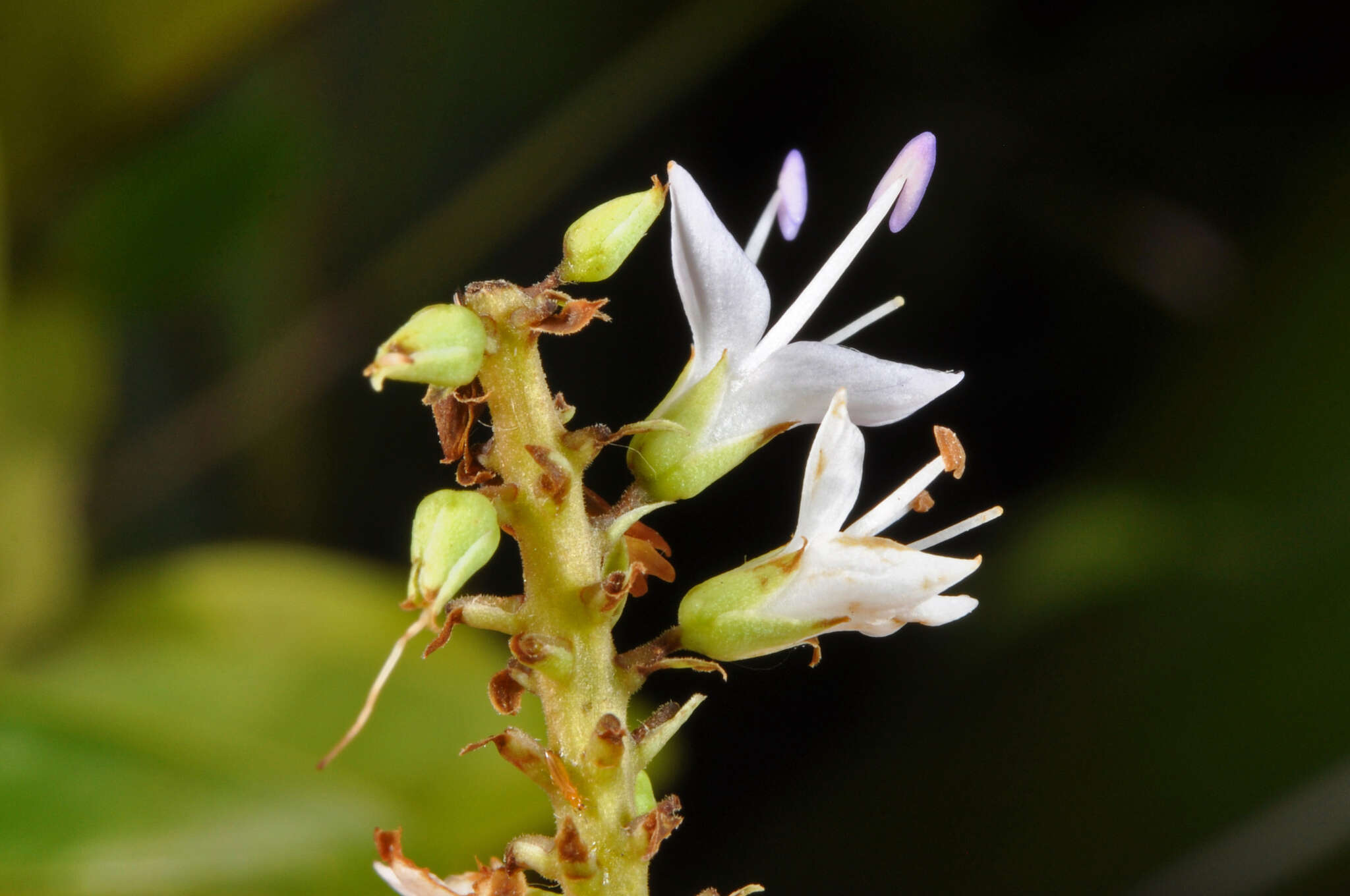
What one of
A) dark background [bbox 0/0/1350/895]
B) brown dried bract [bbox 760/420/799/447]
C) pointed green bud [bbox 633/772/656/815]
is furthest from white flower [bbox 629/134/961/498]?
dark background [bbox 0/0/1350/895]

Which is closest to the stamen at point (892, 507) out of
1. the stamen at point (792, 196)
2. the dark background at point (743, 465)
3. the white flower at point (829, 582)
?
the white flower at point (829, 582)

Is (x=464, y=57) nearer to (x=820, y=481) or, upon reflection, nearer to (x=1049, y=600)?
(x=1049, y=600)

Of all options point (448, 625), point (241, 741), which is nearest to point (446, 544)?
point (448, 625)

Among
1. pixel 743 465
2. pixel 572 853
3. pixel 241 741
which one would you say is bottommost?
pixel 572 853

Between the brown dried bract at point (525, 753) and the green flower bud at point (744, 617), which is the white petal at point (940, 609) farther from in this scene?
the brown dried bract at point (525, 753)

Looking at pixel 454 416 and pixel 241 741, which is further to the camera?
pixel 241 741

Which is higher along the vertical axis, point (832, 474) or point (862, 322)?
point (862, 322)

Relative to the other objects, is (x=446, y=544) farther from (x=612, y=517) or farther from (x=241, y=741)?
(x=241, y=741)
